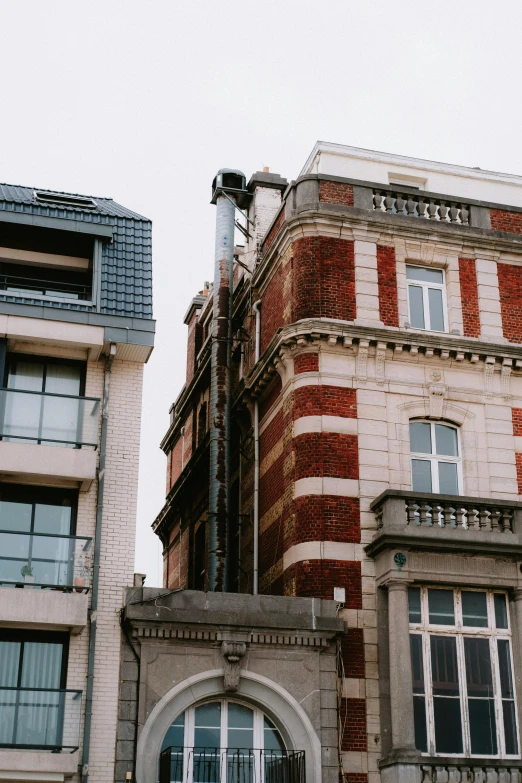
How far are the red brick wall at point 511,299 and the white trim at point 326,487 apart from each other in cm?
558

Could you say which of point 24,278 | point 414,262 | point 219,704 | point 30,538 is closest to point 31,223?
point 24,278

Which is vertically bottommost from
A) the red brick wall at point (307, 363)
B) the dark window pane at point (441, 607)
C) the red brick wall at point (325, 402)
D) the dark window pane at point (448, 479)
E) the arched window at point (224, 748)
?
the arched window at point (224, 748)

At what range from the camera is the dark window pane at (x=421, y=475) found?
80.5ft

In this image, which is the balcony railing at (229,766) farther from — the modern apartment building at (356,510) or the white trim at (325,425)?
the white trim at (325,425)

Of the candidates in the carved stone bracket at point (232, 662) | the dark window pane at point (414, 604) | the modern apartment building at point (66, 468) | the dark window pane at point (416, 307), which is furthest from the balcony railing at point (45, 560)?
the dark window pane at point (416, 307)

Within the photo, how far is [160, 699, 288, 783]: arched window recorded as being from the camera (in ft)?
68.1

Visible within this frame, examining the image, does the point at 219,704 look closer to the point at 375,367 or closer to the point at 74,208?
the point at 375,367

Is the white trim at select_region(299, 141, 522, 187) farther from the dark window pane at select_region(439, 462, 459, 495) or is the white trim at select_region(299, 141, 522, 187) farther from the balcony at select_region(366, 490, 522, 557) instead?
the balcony at select_region(366, 490, 522, 557)

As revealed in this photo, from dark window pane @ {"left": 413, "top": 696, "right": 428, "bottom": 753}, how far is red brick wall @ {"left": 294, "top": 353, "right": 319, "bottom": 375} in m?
7.14

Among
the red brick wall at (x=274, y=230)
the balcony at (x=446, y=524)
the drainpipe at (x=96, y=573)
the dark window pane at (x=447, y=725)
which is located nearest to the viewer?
the drainpipe at (x=96, y=573)

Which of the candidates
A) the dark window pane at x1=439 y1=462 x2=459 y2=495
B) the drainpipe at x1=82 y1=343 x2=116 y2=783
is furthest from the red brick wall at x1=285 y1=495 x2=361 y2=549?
the drainpipe at x1=82 y1=343 x2=116 y2=783

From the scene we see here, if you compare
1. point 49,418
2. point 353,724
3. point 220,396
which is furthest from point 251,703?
point 220,396

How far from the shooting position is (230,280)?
30172 mm

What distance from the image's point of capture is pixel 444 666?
22.1m
